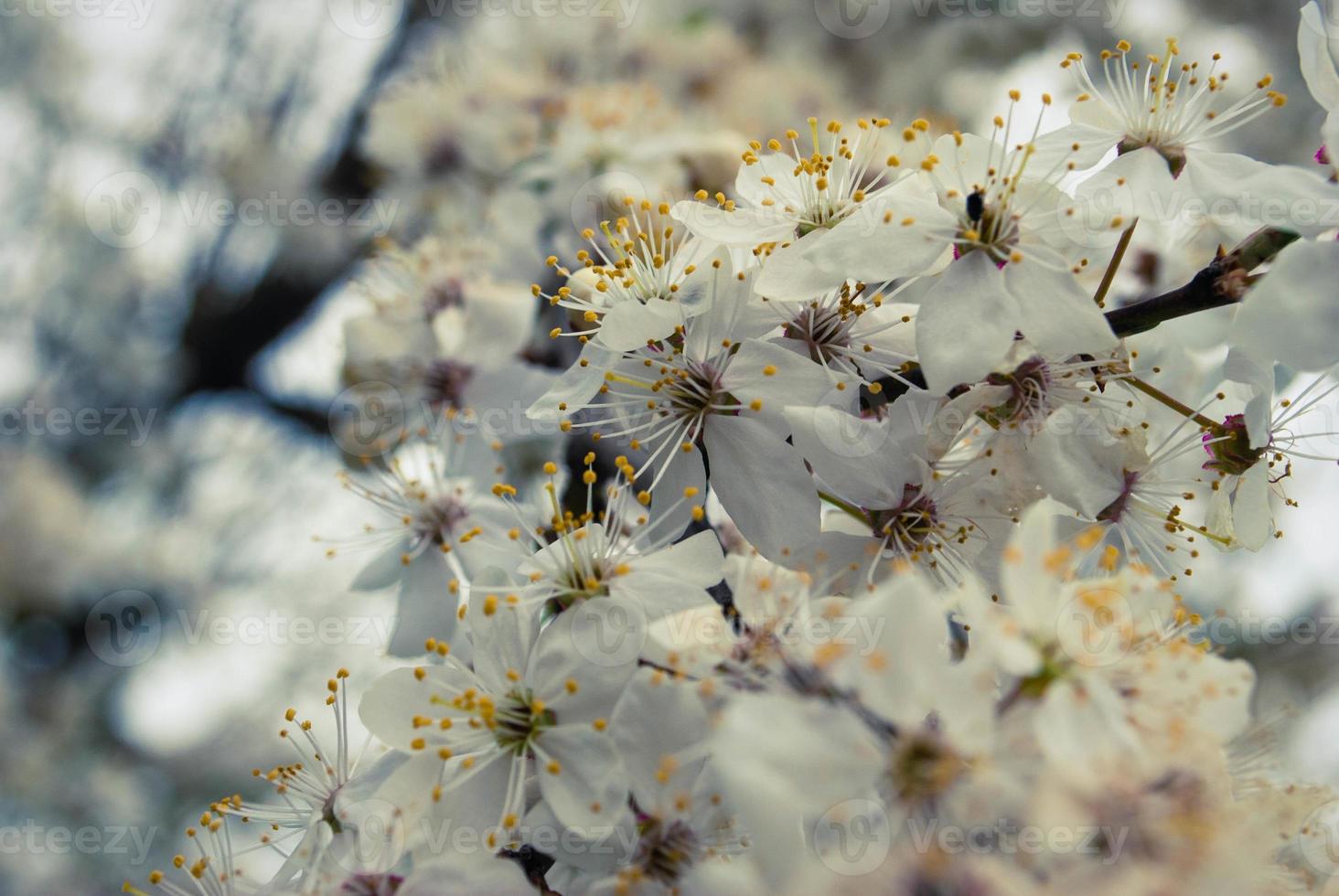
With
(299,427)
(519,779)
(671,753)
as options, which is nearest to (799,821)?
(671,753)

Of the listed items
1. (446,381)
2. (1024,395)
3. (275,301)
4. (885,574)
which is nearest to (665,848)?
(885,574)

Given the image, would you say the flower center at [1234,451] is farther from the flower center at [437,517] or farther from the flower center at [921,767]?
the flower center at [437,517]

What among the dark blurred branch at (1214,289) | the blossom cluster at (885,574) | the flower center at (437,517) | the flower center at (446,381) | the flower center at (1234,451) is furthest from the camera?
the flower center at (446,381)

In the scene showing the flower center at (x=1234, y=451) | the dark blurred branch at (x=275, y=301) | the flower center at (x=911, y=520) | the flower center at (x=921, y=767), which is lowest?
the dark blurred branch at (x=275, y=301)

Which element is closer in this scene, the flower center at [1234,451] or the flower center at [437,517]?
the flower center at [1234,451]

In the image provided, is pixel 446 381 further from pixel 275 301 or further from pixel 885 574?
pixel 275 301

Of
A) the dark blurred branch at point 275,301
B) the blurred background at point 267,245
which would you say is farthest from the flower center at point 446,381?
the dark blurred branch at point 275,301
